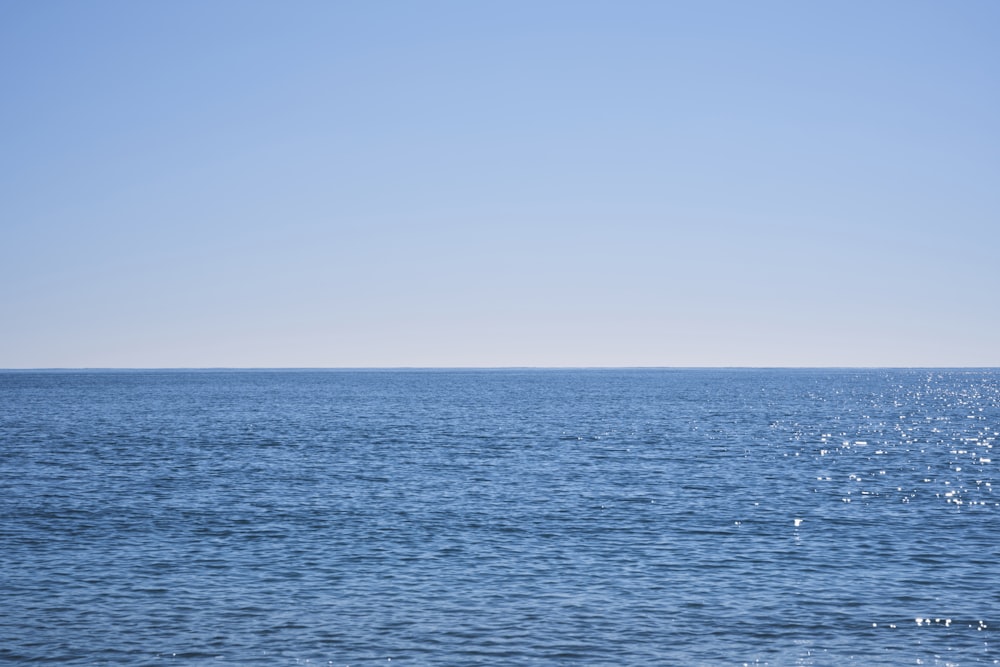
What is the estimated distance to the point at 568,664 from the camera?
69.4 ft

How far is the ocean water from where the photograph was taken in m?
22.6

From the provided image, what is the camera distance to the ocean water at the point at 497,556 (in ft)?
74.3

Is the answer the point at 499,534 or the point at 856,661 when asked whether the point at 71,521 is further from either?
the point at 856,661

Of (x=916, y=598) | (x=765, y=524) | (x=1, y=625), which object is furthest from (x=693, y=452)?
(x=1, y=625)

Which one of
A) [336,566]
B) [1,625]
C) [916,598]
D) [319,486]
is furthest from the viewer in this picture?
[319,486]

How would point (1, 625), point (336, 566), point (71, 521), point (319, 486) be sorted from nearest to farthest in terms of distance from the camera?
point (1, 625) < point (336, 566) < point (71, 521) < point (319, 486)

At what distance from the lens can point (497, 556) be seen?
3206 centimetres

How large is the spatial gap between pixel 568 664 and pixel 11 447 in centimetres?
6601

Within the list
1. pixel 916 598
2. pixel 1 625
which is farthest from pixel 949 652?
pixel 1 625

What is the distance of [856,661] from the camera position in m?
21.2

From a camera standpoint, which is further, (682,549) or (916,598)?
(682,549)

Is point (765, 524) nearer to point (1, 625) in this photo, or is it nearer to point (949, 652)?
point (949, 652)

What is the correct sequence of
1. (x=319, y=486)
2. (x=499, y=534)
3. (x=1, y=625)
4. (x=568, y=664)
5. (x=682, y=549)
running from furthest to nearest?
(x=319, y=486) → (x=499, y=534) → (x=682, y=549) → (x=1, y=625) → (x=568, y=664)

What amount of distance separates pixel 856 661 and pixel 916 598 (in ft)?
20.9
